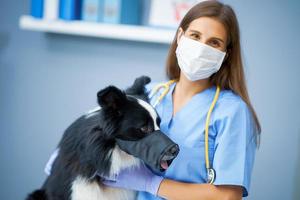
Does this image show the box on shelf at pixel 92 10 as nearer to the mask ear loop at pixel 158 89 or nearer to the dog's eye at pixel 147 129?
the mask ear loop at pixel 158 89

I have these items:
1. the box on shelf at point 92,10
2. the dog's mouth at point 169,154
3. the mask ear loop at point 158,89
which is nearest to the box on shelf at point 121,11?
the box on shelf at point 92,10

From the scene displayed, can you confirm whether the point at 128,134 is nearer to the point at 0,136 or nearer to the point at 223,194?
the point at 223,194

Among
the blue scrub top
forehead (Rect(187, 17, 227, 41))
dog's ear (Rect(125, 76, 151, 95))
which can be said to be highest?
forehead (Rect(187, 17, 227, 41))

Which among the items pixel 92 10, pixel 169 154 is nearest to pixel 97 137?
pixel 169 154

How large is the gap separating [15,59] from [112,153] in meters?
1.58

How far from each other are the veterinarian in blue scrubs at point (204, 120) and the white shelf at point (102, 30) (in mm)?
642

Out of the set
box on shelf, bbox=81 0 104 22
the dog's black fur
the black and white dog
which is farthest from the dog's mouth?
box on shelf, bbox=81 0 104 22

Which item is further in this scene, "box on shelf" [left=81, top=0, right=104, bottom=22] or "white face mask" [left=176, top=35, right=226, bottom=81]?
"box on shelf" [left=81, top=0, right=104, bottom=22]

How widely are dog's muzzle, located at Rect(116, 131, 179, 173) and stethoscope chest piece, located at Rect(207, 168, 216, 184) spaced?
195 millimetres

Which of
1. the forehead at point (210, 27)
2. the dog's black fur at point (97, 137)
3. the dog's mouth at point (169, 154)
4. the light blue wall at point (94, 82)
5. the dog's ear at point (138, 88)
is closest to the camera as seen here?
the dog's mouth at point (169, 154)

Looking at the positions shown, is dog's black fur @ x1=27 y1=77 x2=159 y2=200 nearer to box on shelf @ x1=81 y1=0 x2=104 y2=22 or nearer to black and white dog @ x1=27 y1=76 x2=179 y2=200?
black and white dog @ x1=27 y1=76 x2=179 y2=200

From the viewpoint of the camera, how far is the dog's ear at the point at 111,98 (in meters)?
1.26

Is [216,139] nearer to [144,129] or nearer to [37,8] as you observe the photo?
[144,129]

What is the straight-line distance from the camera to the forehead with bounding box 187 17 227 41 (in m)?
1.43
